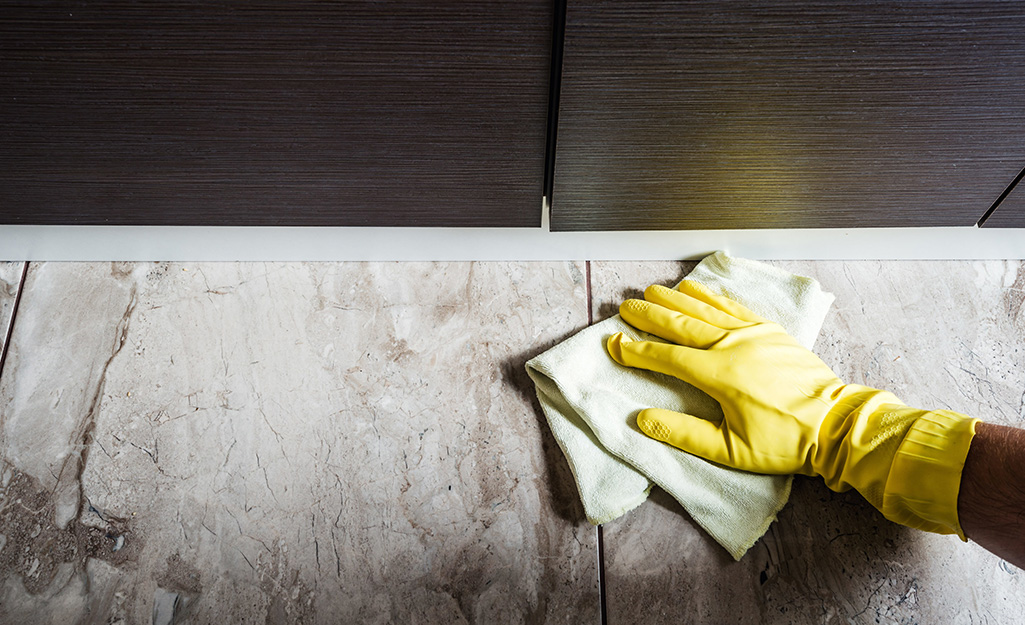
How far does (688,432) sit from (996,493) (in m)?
0.30

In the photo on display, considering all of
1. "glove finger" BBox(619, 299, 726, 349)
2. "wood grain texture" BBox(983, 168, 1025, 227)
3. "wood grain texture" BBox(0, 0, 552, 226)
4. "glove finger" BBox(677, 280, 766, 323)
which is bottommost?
"glove finger" BBox(619, 299, 726, 349)

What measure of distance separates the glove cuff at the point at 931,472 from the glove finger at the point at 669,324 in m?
0.23

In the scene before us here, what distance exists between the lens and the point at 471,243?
941mm

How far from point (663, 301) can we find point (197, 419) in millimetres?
593

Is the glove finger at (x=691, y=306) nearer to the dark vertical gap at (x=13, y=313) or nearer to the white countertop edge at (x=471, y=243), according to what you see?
the white countertop edge at (x=471, y=243)

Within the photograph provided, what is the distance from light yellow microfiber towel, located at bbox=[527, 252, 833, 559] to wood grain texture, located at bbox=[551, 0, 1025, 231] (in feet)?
0.37

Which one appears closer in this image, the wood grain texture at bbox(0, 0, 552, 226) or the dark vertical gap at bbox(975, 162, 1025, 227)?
the wood grain texture at bbox(0, 0, 552, 226)

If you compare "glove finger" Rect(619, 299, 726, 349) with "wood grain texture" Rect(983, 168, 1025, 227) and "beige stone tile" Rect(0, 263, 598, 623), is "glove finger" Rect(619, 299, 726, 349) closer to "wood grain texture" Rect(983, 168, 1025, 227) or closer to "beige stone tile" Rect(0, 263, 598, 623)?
"beige stone tile" Rect(0, 263, 598, 623)

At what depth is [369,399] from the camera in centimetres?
89

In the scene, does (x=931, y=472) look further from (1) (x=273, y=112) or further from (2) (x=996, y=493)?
(1) (x=273, y=112)

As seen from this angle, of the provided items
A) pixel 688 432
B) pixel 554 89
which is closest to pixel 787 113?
pixel 554 89

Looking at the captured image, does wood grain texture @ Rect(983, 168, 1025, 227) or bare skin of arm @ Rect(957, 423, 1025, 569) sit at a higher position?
wood grain texture @ Rect(983, 168, 1025, 227)

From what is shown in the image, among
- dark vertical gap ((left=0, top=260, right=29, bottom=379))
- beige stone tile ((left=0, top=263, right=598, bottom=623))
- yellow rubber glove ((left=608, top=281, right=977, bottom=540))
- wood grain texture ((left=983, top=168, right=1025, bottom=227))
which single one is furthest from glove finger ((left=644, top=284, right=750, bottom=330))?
dark vertical gap ((left=0, top=260, right=29, bottom=379))

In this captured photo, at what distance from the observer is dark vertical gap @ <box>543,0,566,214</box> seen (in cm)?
62
